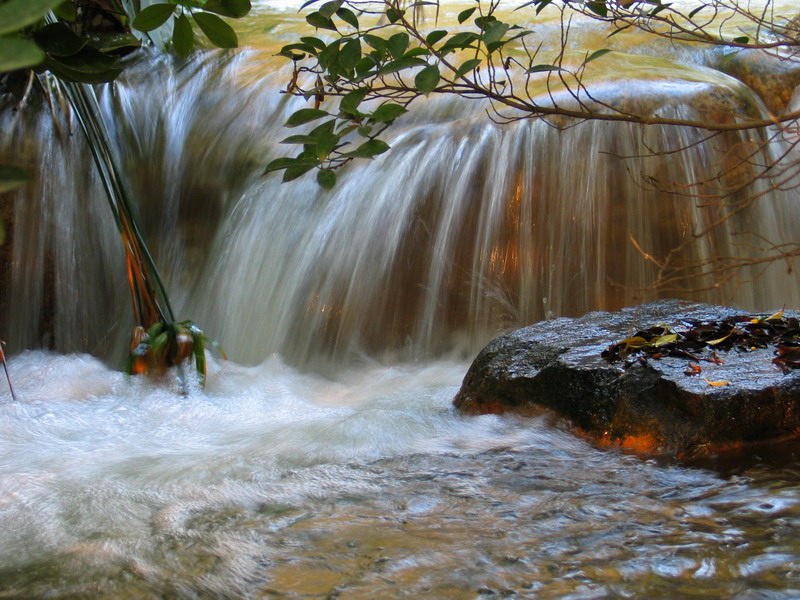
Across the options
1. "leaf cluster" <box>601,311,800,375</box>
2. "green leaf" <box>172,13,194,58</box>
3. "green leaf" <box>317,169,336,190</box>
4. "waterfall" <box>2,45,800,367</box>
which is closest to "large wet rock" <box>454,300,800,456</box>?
"leaf cluster" <box>601,311,800,375</box>

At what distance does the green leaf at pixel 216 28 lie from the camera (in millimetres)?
1285

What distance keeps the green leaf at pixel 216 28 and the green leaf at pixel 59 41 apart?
0.62 feet

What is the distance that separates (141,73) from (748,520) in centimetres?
476

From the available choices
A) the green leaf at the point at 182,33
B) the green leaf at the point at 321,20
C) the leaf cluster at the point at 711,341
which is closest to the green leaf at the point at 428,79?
the green leaf at the point at 321,20

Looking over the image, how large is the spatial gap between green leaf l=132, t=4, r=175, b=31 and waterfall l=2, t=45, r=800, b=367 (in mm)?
2619

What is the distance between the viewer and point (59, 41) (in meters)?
1.25

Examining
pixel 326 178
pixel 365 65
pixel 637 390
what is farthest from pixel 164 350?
pixel 637 390

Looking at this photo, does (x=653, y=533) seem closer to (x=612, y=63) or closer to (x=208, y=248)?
(x=208, y=248)

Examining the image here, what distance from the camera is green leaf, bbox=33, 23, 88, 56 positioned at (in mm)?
1247

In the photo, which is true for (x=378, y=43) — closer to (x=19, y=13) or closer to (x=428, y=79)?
(x=428, y=79)

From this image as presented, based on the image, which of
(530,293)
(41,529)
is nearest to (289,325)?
(530,293)

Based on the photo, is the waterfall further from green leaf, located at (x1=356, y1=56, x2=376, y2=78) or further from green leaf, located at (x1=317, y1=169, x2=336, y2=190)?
green leaf, located at (x1=356, y1=56, x2=376, y2=78)

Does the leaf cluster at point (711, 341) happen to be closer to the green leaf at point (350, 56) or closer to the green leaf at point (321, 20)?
the green leaf at point (350, 56)

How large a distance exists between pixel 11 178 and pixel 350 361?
130 inches
